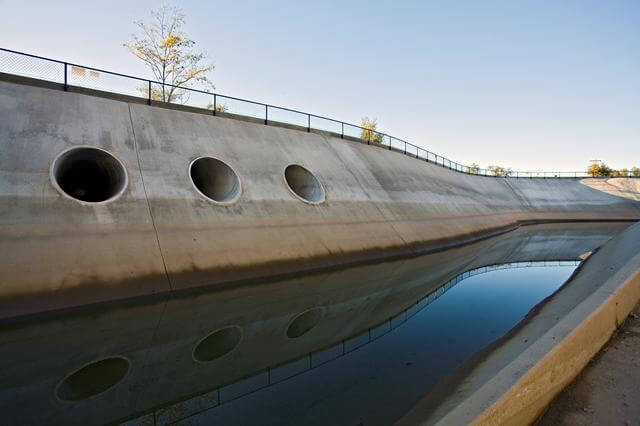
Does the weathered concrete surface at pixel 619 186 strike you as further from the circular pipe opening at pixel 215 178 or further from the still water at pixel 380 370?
the circular pipe opening at pixel 215 178

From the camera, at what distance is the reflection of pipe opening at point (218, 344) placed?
282 inches

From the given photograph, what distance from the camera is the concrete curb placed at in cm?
307

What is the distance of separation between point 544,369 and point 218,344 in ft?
19.5

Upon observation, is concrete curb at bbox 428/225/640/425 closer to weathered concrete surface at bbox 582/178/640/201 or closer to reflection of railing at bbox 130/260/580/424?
reflection of railing at bbox 130/260/580/424

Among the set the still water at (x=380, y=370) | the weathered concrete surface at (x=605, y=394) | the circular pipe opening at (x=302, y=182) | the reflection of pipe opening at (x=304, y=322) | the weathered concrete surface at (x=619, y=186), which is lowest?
the weathered concrete surface at (x=605, y=394)

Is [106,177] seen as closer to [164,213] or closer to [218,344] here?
[164,213]

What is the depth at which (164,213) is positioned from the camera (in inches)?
460

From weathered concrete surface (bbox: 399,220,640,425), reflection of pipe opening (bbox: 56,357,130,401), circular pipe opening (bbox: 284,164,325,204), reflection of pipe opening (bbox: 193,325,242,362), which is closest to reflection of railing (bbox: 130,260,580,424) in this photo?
reflection of pipe opening (bbox: 193,325,242,362)

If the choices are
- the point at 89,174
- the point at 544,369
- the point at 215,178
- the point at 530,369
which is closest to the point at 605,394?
the point at 544,369

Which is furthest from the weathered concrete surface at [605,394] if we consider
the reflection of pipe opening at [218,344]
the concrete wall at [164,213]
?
the concrete wall at [164,213]

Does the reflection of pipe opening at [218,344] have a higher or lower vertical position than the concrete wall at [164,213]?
lower

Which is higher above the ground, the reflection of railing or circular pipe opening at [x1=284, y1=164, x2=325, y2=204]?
circular pipe opening at [x1=284, y1=164, x2=325, y2=204]

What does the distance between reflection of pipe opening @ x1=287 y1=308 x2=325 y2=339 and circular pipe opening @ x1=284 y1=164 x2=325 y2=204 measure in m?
8.65

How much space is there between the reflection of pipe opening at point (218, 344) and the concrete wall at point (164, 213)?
119 inches
